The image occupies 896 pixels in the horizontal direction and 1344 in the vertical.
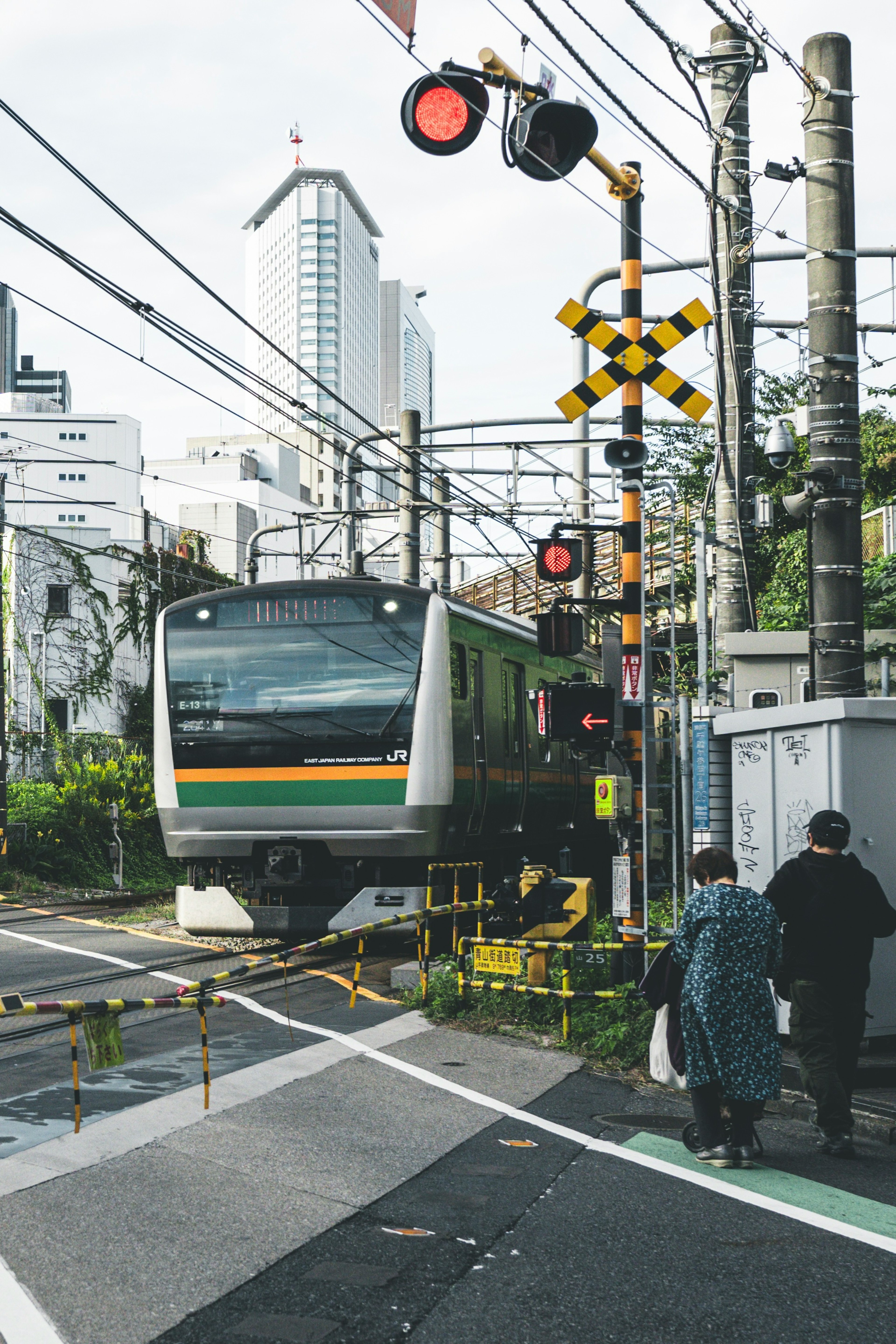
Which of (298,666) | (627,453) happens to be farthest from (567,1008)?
(298,666)

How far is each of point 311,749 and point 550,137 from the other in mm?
6134

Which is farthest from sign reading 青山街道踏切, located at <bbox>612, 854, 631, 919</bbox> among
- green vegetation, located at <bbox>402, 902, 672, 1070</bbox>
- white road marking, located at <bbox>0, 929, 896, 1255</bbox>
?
white road marking, located at <bbox>0, 929, 896, 1255</bbox>

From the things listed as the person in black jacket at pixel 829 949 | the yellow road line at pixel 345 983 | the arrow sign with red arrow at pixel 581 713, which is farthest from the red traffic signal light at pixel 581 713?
the person in black jacket at pixel 829 949

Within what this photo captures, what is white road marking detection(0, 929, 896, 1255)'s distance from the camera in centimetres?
566

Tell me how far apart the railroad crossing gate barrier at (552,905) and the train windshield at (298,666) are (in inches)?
78.3

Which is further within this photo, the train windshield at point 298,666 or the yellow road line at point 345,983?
the train windshield at point 298,666

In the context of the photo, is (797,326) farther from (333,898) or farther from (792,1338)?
(792,1338)

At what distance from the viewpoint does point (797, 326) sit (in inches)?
743

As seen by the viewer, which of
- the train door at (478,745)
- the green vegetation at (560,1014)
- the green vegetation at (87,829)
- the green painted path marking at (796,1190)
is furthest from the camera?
the green vegetation at (87,829)

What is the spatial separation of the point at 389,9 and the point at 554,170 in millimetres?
2035

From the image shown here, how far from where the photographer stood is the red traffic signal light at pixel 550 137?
30.8 ft

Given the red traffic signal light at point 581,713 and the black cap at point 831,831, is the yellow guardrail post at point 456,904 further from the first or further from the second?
the black cap at point 831,831

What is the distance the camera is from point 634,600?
1082 cm

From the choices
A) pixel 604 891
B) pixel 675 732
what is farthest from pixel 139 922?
pixel 675 732
